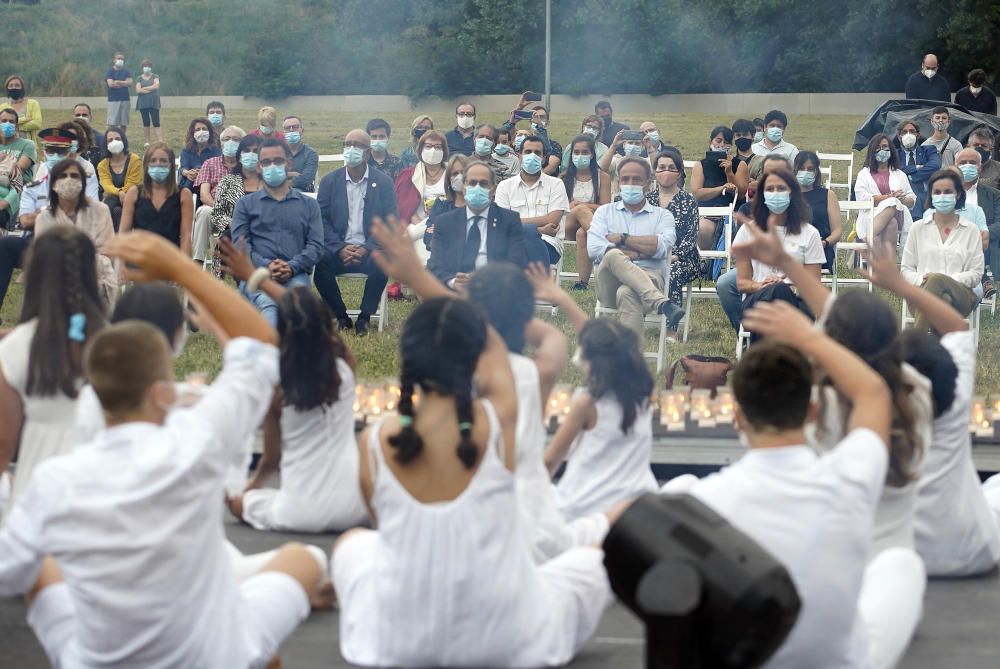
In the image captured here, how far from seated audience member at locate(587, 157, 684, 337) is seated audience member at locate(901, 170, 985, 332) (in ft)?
5.95

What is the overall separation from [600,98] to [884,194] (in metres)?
26.3

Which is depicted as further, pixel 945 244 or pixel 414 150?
pixel 414 150

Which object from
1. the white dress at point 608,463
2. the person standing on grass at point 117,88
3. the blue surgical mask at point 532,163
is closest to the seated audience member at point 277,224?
the blue surgical mask at point 532,163

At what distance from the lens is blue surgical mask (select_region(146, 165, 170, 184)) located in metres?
12.3

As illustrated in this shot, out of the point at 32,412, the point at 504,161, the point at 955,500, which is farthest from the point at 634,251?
the point at 32,412

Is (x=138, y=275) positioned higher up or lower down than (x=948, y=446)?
higher up

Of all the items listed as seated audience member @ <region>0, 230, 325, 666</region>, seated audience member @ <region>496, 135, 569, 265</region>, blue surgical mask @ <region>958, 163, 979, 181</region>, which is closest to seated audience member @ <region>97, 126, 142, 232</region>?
seated audience member @ <region>496, 135, 569, 265</region>

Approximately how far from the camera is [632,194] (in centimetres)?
1189

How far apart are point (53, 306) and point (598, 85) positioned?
3747cm

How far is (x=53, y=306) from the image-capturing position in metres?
5.53

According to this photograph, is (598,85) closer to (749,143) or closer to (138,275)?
(749,143)

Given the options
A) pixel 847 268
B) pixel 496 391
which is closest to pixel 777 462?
pixel 496 391

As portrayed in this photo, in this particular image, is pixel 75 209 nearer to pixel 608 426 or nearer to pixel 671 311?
pixel 671 311

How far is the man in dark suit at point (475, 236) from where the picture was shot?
37.2 ft
